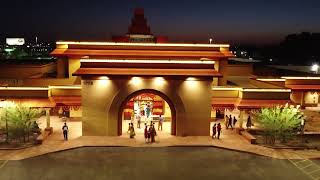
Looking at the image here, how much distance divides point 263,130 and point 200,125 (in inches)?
201

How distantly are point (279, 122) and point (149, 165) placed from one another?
11081 millimetres

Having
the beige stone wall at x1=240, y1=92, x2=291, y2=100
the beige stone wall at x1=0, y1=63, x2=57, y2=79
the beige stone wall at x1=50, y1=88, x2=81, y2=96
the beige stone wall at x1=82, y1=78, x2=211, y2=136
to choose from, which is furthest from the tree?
the beige stone wall at x1=0, y1=63, x2=57, y2=79

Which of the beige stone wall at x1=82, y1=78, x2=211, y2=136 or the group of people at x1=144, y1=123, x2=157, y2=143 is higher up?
the beige stone wall at x1=82, y1=78, x2=211, y2=136

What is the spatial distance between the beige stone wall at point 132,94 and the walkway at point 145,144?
0.98 metres

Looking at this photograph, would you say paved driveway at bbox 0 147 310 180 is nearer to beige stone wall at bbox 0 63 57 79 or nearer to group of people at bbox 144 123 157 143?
group of people at bbox 144 123 157 143

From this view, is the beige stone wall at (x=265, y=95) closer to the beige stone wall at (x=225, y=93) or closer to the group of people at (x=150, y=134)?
the beige stone wall at (x=225, y=93)

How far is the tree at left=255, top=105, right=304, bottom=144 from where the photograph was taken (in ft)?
88.3

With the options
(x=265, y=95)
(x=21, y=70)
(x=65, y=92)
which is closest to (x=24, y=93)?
(x=65, y=92)

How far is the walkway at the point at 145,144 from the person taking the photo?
79.8 ft

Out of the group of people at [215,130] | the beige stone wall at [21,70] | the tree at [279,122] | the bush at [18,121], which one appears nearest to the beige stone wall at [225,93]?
the group of people at [215,130]

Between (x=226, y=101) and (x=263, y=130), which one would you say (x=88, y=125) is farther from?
(x=263, y=130)

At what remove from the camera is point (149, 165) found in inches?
867

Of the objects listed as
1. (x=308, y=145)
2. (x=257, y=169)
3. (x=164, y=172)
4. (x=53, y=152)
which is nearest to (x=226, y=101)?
(x=308, y=145)

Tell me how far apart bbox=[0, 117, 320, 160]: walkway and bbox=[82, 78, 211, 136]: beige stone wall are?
976 millimetres
